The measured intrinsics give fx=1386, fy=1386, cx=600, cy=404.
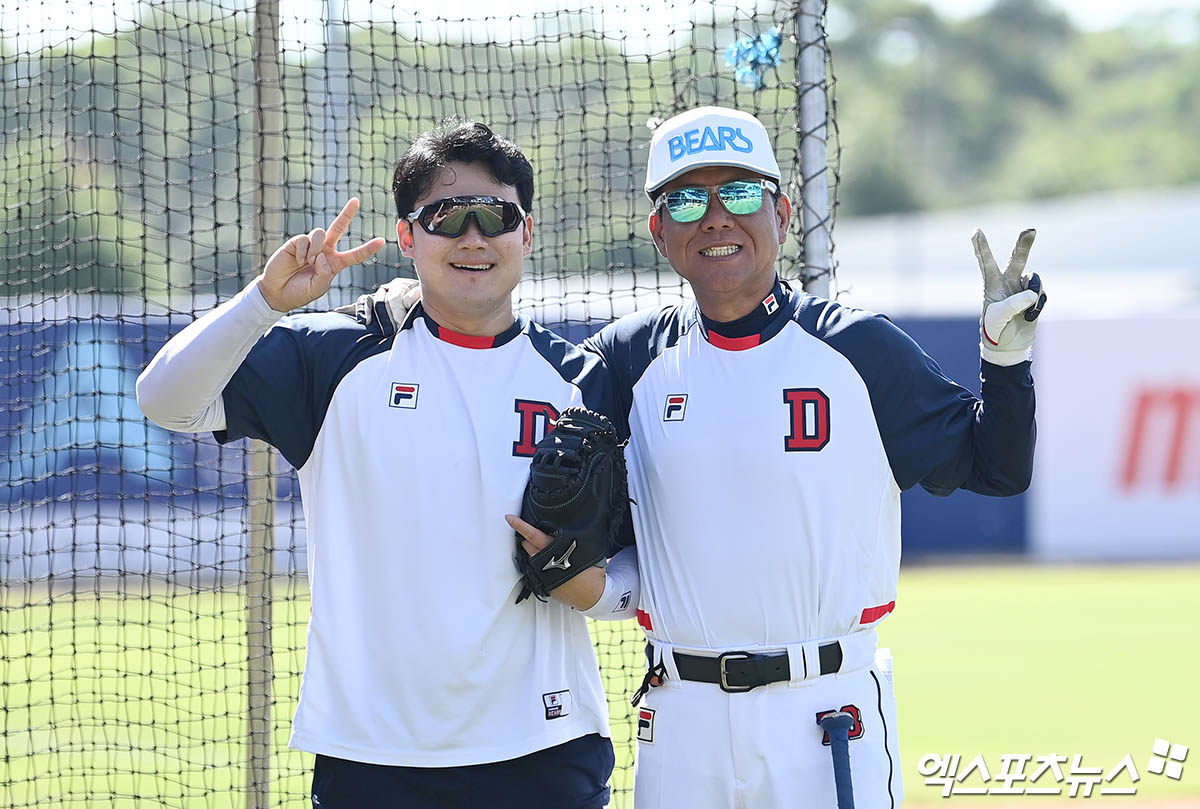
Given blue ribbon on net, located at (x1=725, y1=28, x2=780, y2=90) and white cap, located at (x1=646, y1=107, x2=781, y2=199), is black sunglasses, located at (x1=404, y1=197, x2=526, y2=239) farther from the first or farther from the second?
blue ribbon on net, located at (x1=725, y1=28, x2=780, y2=90)

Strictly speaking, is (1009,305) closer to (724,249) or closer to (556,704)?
(724,249)

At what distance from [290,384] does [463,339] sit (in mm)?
458

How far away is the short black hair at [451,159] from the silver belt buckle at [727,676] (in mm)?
1318

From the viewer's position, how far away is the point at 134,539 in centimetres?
1398

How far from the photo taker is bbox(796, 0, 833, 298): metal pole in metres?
4.63

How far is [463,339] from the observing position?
363cm

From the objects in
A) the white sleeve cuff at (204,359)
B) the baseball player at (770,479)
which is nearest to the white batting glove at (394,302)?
the white sleeve cuff at (204,359)

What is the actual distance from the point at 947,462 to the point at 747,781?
0.97m

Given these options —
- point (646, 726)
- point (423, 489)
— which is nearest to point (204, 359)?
point (423, 489)

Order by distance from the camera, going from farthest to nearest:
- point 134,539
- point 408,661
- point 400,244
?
1. point 134,539
2. point 400,244
3. point 408,661

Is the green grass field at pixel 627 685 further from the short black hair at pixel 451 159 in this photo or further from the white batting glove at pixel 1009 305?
the white batting glove at pixel 1009 305

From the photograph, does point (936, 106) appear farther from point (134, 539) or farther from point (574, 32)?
point (574, 32)

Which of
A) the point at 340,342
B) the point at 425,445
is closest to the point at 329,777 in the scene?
the point at 425,445

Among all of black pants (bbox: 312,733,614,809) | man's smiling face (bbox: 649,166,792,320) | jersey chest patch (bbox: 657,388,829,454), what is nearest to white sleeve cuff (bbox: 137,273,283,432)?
black pants (bbox: 312,733,614,809)
